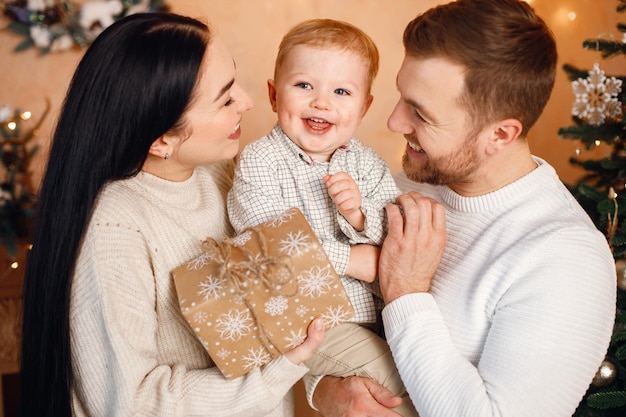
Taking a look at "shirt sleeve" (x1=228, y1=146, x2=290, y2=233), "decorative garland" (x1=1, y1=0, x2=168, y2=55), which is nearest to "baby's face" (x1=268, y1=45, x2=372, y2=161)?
"shirt sleeve" (x1=228, y1=146, x2=290, y2=233)

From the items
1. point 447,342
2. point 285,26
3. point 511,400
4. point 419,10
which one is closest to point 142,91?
point 447,342

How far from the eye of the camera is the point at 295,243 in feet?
4.65

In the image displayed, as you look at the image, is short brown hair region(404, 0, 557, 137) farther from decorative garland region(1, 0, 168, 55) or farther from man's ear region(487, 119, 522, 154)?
decorative garland region(1, 0, 168, 55)

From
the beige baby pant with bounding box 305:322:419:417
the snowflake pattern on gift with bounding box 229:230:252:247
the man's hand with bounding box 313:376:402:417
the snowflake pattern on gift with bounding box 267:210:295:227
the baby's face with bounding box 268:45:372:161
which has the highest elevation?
the baby's face with bounding box 268:45:372:161

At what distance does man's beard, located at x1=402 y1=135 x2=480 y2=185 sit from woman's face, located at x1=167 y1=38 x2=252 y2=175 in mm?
568

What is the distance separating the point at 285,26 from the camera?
3.39 meters

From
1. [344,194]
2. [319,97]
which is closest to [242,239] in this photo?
[344,194]

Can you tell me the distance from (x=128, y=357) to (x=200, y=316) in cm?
21

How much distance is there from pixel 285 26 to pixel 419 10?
803 mm

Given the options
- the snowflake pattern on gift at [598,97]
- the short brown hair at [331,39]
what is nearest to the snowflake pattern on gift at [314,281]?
the short brown hair at [331,39]

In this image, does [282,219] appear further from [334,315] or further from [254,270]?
[334,315]

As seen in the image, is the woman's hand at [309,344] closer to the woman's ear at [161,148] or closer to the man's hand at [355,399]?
the man's hand at [355,399]

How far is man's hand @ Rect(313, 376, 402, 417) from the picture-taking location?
1.64 meters

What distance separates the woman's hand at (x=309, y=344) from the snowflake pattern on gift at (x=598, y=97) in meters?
1.40
